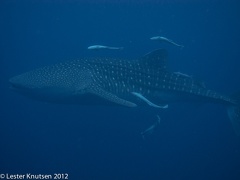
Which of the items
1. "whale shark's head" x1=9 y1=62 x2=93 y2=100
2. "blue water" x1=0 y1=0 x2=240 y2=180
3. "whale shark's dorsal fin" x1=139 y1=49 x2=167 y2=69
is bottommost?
"blue water" x1=0 y1=0 x2=240 y2=180

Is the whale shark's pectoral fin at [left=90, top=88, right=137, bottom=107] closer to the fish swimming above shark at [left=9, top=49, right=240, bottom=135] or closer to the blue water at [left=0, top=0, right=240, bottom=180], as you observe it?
the fish swimming above shark at [left=9, top=49, right=240, bottom=135]

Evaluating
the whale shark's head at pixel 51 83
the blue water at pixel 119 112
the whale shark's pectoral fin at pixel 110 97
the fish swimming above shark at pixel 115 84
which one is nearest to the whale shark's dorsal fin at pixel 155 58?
the fish swimming above shark at pixel 115 84

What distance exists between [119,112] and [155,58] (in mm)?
3995

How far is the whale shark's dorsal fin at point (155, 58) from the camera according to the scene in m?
7.28

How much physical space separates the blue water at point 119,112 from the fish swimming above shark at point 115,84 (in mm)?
957

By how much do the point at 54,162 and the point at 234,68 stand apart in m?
13.2

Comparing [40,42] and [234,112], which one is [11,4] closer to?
[40,42]

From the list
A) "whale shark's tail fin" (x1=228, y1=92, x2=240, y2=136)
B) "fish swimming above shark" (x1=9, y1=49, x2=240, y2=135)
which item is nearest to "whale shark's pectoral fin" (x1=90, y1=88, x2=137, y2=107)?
"fish swimming above shark" (x1=9, y1=49, x2=240, y2=135)

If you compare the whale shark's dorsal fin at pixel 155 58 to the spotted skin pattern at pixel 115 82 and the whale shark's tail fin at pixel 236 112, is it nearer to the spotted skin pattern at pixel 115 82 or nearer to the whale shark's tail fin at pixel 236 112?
the spotted skin pattern at pixel 115 82

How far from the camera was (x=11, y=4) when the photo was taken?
1925cm

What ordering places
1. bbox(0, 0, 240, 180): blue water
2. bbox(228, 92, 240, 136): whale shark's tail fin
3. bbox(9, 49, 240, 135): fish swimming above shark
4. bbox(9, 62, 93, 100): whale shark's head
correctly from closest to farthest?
bbox(9, 62, 93, 100): whale shark's head < bbox(9, 49, 240, 135): fish swimming above shark < bbox(228, 92, 240, 136): whale shark's tail fin < bbox(0, 0, 240, 180): blue water

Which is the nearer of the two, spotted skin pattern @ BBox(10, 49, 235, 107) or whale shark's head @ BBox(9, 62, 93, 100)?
whale shark's head @ BBox(9, 62, 93, 100)

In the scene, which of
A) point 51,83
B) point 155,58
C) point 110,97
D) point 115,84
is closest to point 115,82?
point 115,84

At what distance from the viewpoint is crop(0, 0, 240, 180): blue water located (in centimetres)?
1055
